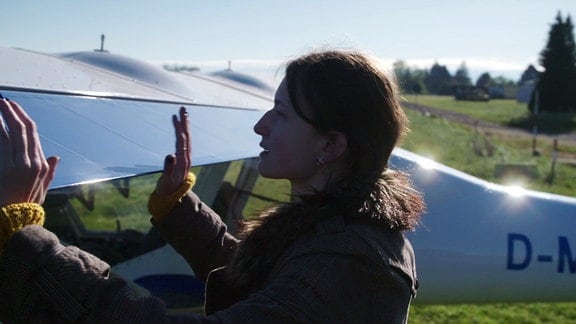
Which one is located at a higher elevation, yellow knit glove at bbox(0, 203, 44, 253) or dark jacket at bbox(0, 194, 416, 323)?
yellow knit glove at bbox(0, 203, 44, 253)

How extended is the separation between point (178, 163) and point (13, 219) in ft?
2.23

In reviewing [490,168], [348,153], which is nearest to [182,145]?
[348,153]

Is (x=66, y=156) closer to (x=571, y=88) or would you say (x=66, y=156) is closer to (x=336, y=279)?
(x=336, y=279)

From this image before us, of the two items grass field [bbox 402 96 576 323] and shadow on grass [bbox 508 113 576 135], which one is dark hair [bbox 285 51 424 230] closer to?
grass field [bbox 402 96 576 323]

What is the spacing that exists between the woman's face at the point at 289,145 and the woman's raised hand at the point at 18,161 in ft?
1.62

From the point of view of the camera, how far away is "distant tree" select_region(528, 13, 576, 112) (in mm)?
48281

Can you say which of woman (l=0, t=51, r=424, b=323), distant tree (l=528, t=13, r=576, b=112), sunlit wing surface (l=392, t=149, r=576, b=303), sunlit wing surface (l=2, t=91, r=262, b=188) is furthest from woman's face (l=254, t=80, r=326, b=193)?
distant tree (l=528, t=13, r=576, b=112)

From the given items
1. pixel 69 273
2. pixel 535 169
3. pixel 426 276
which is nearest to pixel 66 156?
pixel 69 273

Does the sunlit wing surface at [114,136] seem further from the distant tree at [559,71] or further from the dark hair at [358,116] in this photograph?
the distant tree at [559,71]

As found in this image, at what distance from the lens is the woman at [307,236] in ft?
3.92

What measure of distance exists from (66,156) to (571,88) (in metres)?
51.0

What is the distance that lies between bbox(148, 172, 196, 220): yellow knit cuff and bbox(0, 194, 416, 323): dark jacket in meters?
0.46

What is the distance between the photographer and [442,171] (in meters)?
4.38

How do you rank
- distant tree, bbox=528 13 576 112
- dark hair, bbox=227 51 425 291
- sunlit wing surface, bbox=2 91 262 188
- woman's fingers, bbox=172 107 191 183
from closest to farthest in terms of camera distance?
dark hair, bbox=227 51 425 291
woman's fingers, bbox=172 107 191 183
sunlit wing surface, bbox=2 91 262 188
distant tree, bbox=528 13 576 112
